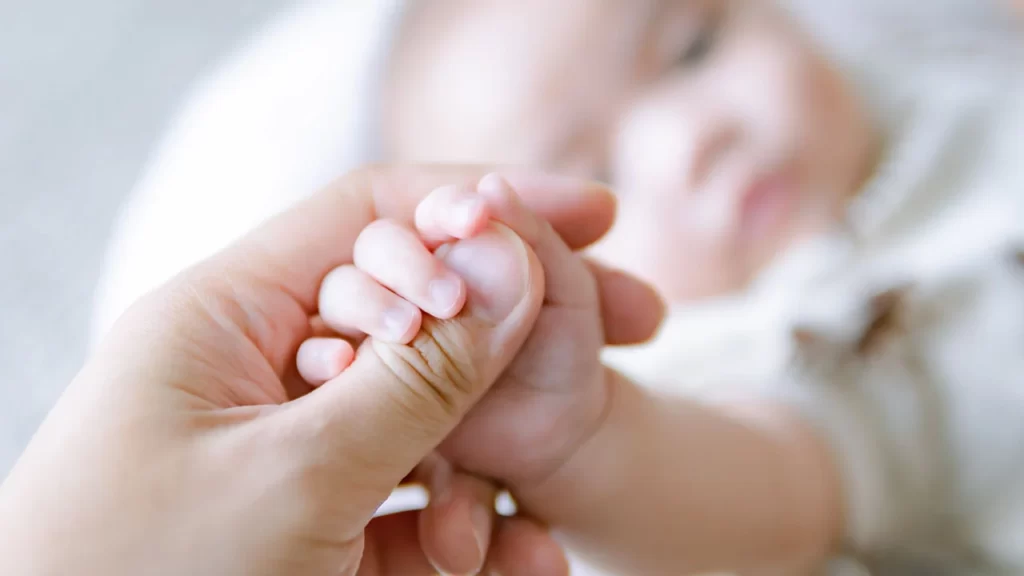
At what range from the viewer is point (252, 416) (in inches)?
12.9

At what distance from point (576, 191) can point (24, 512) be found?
273 millimetres

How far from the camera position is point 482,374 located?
38 centimetres

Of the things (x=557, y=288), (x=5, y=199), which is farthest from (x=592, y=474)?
(x=5, y=199)

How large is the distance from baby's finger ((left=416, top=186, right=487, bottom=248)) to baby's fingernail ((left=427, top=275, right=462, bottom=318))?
25 millimetres

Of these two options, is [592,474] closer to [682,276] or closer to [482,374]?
[482,374]

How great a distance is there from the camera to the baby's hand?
0.36 meters

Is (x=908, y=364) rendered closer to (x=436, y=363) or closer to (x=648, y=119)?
(x=648, y=119)

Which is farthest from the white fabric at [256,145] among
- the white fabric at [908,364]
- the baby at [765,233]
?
the white fabric at [908,364]

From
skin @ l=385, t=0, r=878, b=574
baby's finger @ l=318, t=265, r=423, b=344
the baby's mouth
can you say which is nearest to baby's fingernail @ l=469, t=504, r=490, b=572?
baby's finger @ l=318, t=265, r=423, b=344

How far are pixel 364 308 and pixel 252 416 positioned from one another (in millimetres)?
66

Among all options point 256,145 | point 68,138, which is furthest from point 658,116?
point 68,138

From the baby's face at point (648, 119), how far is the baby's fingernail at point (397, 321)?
1.53ft

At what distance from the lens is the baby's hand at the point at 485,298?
14.2 inches

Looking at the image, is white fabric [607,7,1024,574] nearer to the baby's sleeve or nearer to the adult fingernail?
the baby's sleeve
